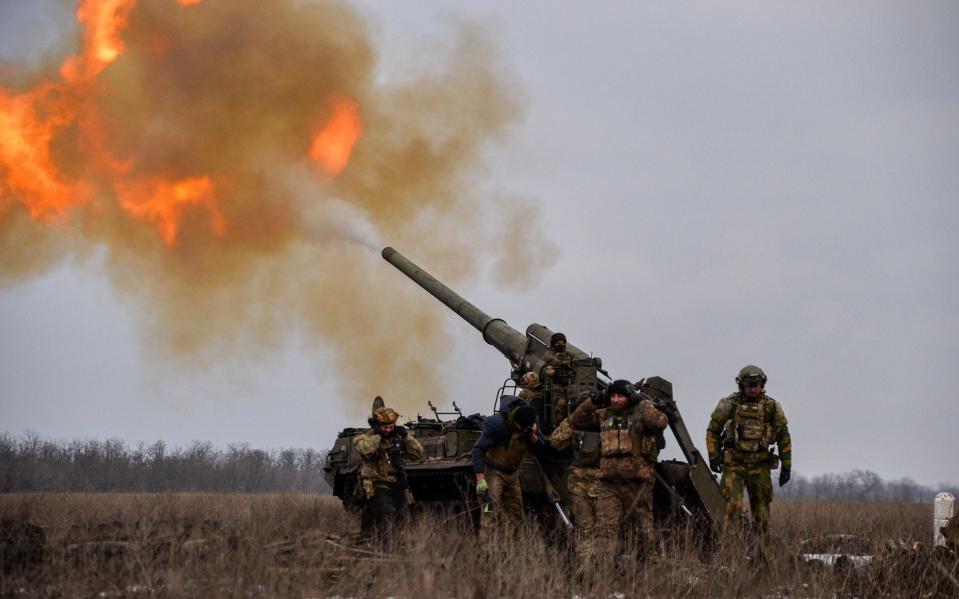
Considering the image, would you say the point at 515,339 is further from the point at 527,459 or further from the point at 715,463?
the point at 715,463

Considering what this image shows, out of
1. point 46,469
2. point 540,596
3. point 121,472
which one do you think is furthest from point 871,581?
point 121,472

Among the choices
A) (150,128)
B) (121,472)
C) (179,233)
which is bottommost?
(121,472)

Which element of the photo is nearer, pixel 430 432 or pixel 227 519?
pixel 227 519

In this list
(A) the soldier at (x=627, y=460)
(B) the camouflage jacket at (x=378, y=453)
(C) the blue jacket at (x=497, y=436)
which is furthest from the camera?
(B) the camouflage jacket at (x=378, y=453)

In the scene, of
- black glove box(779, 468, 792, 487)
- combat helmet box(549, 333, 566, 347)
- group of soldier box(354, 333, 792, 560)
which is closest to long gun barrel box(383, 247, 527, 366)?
combat helmet box(549, 333, 566, 347)

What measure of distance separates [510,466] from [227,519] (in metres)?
4.29

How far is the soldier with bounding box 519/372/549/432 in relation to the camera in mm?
12930

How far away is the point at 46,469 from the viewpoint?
61000 millimetres

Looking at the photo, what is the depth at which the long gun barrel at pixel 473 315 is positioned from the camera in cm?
1547

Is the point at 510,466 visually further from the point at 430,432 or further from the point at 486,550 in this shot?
the point at 430,432

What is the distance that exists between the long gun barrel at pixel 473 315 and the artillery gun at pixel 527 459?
0.06 feet

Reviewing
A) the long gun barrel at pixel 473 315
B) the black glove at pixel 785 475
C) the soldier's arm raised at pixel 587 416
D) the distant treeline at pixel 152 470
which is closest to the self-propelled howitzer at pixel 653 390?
the long gun barrel at pixel 473 315

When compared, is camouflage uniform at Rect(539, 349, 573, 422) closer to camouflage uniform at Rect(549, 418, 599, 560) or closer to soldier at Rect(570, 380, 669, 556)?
camouflage uniform at Rect(549, 418, 599, 560)

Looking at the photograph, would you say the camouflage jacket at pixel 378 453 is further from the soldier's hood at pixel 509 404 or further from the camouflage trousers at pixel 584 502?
the camouflage trousers at pixel 584 502
